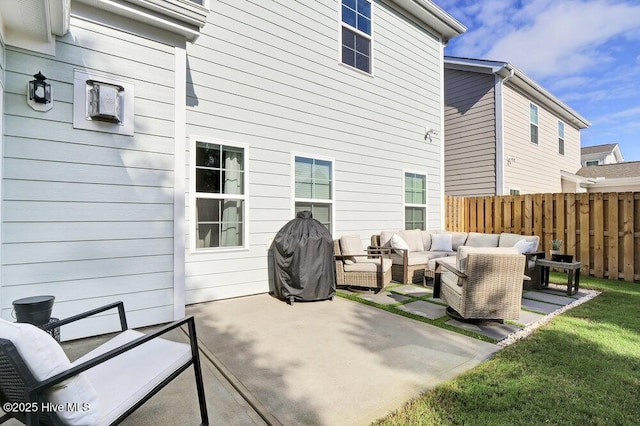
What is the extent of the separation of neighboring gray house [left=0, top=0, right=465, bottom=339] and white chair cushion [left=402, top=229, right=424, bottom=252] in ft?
1.62

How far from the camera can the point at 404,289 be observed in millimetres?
5422

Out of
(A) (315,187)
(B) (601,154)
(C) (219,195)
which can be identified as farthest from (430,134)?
(B) (601,154)

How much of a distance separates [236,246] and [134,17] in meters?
3.11

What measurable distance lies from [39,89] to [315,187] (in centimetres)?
391

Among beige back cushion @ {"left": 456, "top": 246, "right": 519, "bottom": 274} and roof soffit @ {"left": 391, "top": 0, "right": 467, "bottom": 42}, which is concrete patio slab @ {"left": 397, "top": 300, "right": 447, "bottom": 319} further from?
roof soffit @ {"left": 391, "top": 0, "right": 467, "bottom": 42}

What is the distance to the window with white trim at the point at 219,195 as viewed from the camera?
4.48 m

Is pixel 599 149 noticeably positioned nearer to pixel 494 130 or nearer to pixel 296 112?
pixel 494 130

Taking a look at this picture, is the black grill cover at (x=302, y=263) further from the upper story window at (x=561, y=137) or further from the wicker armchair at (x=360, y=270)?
the upper story window at (x=561, y=137)

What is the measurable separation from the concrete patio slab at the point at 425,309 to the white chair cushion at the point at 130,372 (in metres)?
3.03

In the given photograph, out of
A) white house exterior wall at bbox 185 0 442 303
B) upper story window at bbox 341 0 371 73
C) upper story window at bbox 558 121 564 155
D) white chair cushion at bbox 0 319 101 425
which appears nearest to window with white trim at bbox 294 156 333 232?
white house exterior wall at bbox 185 0 442 303

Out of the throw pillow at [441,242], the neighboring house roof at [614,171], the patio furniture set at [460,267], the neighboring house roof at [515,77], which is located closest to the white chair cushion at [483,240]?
the patio furniture set at [460,267]

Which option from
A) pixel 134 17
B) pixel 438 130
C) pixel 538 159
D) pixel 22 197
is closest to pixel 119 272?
pixel 22 197

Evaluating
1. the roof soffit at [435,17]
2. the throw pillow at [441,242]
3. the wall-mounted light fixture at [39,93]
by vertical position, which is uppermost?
the roof soffit at [435,17]

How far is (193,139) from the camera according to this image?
14.5 feet
